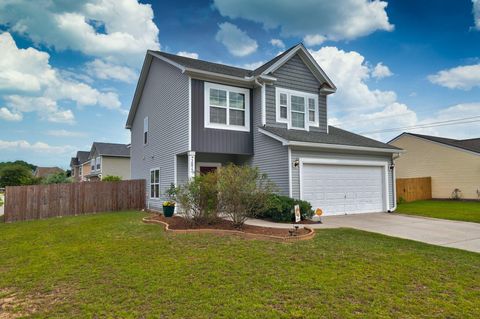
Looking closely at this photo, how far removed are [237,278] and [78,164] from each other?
171ft

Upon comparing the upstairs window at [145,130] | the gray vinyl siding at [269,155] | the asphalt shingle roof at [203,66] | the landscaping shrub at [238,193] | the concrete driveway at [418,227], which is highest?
the asphalt shingle roof at [203,66]

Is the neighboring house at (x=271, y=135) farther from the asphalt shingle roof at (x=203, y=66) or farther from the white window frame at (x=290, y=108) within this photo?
the asphalt shingle roof at (x=203, y=66)

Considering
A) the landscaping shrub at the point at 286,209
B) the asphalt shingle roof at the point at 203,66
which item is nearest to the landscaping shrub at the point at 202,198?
the landscaping shrub at the point at 286,209

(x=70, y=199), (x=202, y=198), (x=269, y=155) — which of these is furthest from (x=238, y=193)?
(x=70, y=199)

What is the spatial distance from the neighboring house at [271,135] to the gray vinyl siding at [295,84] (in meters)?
0.05

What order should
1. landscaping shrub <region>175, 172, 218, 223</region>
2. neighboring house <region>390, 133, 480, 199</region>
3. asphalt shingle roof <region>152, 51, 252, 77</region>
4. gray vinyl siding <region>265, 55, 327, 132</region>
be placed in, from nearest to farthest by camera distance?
landscaping shrub <region>175, 172, 218, 223</region> < asphalt shingle roof <region>152, 51, 252, 77</region> < gray vinyl siding <region>265, 55, 327, 132</region> < neighboring house <region>390, 133, 480, 199</region>

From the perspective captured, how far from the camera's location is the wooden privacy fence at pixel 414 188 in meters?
21.0

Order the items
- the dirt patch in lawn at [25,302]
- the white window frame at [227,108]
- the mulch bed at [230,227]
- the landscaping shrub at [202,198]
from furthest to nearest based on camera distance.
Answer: the white window frame at [227,108] < the landscaping shrub at [202,198] < the mulch bed at [230,227] < the dirt patch in lawn at [25,302]

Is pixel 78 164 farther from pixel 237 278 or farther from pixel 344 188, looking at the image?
pixel 237 278

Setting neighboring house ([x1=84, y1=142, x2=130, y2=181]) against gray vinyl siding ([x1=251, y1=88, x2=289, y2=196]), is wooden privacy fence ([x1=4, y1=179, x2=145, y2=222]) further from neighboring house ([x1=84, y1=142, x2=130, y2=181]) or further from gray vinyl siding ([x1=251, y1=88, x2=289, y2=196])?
neighboring house ([x1=84, y1=142, x2=130, y2=181])

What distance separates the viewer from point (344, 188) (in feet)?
43.2

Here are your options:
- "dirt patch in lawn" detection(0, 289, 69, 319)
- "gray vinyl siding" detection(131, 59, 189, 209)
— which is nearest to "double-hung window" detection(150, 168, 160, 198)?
"gray vinyl siding" detection(131, 59, 189, 209)

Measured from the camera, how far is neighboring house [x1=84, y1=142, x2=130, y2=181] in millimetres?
35531

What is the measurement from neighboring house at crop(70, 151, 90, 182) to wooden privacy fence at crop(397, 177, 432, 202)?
4240cm
